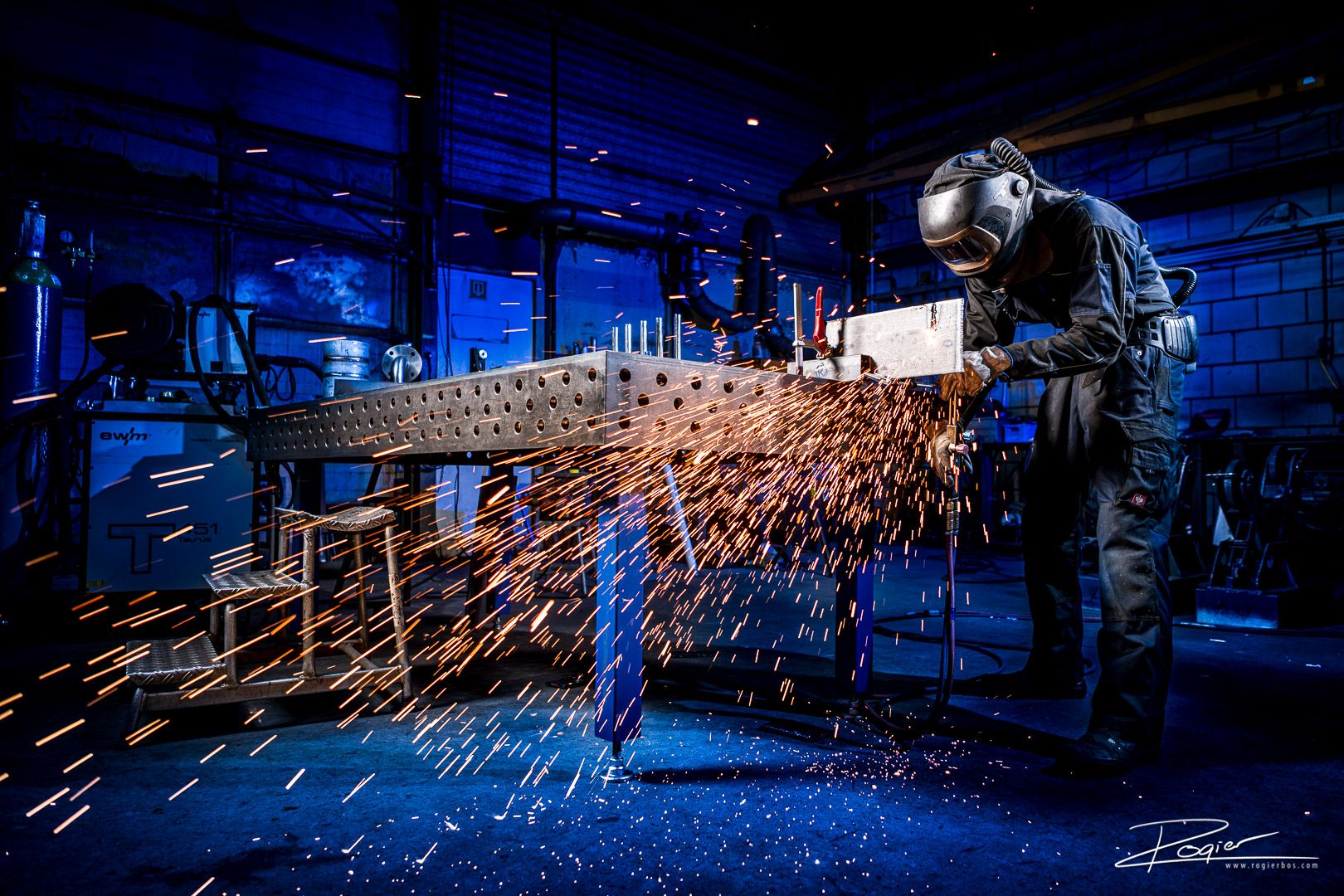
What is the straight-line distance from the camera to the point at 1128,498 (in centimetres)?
244

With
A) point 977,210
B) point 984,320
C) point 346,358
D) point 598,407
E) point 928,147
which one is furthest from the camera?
point 928,147

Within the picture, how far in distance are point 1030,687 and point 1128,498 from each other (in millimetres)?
952

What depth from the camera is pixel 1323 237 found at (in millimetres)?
8578

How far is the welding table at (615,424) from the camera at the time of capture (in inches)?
73.4

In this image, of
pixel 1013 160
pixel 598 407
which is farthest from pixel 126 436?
pixel 1013 160

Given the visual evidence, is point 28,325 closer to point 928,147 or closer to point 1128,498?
point 1128,498

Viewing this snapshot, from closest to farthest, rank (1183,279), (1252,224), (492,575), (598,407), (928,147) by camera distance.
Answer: (598,407)
(1183,279)
(492,575)
(1252,224)
(928,147)

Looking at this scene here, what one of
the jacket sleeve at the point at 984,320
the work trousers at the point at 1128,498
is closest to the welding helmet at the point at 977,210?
the jacket sleeve at the point at 984,320

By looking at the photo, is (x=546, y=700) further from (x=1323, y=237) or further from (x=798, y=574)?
(x=1323, y=237)

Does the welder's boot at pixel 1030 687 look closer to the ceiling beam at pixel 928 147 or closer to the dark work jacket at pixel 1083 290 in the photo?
the dark work jacket at pixel 1083 290

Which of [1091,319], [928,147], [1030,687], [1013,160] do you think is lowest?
[1030,687]

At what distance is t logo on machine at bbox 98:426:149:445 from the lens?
4.84 m

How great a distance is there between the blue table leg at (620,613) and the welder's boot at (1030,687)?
1522 millimetres

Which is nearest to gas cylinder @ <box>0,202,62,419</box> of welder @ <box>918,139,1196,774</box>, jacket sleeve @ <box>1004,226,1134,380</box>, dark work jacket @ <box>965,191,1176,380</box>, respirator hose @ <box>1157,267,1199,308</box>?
welder @ <box>918,139,1196,774</box>
